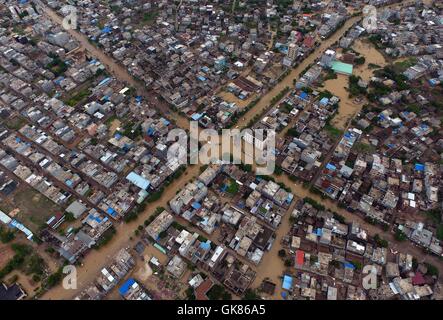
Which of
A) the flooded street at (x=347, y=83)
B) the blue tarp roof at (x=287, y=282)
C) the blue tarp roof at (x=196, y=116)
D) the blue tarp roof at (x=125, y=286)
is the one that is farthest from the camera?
the flooded street at (x=347, y=83)

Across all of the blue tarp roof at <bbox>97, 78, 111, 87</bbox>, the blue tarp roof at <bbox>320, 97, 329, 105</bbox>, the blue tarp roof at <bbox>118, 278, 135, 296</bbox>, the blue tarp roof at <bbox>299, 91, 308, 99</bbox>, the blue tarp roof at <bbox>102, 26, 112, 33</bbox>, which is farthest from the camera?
the blue tarp roof at <bbox>102, 26, 112, 33</bbox>

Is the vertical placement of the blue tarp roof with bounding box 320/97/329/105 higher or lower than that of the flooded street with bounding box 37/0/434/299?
higher

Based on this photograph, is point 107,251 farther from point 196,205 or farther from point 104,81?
point 104,81

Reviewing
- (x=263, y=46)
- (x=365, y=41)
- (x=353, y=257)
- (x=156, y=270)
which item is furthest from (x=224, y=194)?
(x=365, y=41)

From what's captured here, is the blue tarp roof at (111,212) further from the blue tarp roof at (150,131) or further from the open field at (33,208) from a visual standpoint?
the blue tarp roof at (150,131)

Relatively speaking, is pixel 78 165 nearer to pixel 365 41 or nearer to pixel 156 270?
pixel 156 270

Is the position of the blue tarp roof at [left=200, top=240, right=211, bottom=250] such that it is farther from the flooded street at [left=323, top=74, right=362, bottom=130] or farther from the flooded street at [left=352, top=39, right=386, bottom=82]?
the flooded street at [left=352, top=39, right=386, bottom=82]

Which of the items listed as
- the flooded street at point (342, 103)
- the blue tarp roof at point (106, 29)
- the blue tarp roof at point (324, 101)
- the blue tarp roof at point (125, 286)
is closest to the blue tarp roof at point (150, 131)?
the blue tarp roof at point (125, 286)

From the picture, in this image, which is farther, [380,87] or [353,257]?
[380,87]

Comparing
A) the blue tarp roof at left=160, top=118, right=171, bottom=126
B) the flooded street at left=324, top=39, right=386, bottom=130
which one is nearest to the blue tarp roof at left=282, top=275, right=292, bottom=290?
the flooded street at left=324, top=39, right=386, bottom=130
